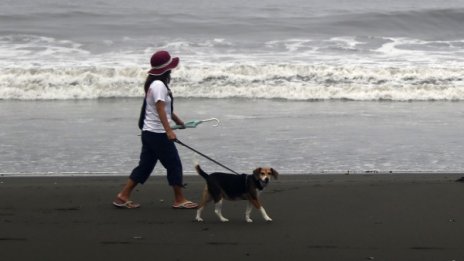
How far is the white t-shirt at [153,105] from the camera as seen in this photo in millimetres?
6969

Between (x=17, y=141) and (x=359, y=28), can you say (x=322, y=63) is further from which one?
(x=17, y=141)

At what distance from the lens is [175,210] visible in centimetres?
733

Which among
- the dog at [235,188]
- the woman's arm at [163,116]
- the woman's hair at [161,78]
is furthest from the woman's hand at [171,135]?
the woman's hair at [161,78]

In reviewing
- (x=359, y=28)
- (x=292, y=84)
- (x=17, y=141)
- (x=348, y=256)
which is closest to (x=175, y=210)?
(x=348, y=256)

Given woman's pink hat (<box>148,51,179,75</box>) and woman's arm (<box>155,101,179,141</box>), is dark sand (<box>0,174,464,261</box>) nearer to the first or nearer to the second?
woman's arm (<box>155,101,179,141</box>)

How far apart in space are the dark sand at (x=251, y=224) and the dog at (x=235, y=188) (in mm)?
154

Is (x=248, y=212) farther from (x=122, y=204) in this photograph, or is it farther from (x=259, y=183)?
(x=122, y=204)

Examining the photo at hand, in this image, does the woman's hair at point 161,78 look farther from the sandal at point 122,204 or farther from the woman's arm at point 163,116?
the sandal at point 122,204

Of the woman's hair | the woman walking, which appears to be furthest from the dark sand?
the woman's hair

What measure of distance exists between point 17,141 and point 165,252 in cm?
622

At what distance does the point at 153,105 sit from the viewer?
23.1 ft

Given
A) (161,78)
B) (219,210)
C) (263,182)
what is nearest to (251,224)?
(219,210)

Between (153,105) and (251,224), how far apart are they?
127 cm

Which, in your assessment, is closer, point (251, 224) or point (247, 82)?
point (251, 224)
